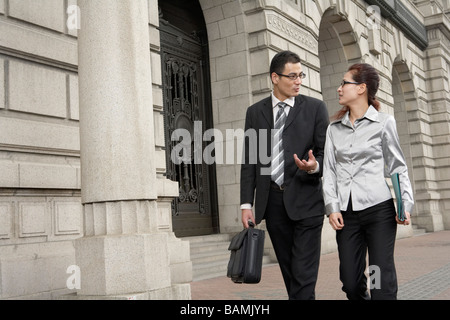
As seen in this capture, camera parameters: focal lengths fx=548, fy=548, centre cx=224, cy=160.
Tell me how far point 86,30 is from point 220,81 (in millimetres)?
6522

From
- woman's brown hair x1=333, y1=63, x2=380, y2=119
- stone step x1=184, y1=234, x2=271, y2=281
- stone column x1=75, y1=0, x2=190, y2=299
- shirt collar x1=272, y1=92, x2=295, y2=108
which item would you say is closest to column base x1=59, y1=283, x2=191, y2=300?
stone column x1=75, y1=0, x2=190, y2=299

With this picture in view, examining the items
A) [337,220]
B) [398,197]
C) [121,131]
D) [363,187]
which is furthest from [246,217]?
[121,131]

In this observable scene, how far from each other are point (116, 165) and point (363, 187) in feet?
7.75

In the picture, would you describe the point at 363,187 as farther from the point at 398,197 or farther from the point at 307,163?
the point at 307,163

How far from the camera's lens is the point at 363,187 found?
3609mm

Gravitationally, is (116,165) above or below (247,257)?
above

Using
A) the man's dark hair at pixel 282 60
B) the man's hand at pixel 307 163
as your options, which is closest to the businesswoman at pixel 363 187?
the man's hand at pixel 307 163

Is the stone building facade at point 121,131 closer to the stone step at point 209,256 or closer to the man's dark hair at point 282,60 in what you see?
the stone step at point 209,256

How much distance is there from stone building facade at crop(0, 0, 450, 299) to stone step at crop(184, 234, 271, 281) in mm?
475

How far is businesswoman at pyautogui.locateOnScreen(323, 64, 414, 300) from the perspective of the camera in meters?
3.53

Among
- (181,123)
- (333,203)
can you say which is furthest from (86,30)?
(181,123)

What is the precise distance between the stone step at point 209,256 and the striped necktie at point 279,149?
471 cm

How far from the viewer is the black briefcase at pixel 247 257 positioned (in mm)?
3631
